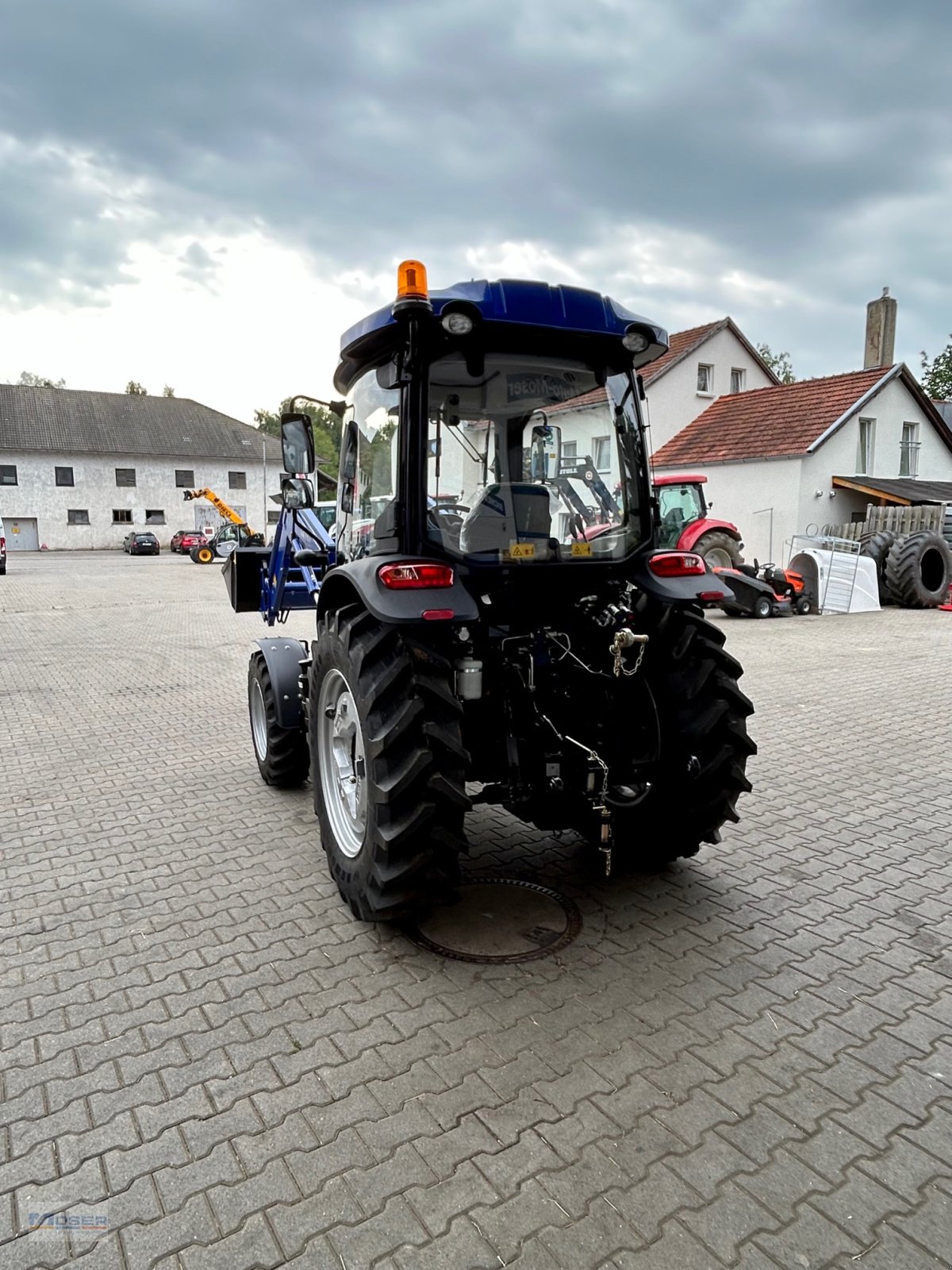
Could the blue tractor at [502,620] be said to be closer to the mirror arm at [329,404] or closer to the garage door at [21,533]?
the mirror arm at [329,404]

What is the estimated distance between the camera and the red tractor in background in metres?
14.9

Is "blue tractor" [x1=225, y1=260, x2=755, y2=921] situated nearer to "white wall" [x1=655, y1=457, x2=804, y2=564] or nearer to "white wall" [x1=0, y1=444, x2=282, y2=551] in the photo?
"white wall" [x1=655, y1=457, x2=804, y2=564]

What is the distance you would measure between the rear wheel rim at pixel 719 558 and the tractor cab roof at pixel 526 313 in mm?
12019

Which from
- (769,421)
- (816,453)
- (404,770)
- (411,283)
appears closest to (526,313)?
(411,283)

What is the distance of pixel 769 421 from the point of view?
892 inches

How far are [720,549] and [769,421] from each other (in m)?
9.45

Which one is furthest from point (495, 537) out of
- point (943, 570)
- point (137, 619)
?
point (943, 570)

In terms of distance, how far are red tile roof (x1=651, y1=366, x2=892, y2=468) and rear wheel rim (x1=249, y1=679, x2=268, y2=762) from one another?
59.6ft

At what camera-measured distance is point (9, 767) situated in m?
5.89

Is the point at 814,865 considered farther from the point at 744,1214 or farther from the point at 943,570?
the point at 943,570

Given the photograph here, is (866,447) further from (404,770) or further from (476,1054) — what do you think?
(476,1054)

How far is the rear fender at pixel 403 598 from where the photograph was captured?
3035 mm

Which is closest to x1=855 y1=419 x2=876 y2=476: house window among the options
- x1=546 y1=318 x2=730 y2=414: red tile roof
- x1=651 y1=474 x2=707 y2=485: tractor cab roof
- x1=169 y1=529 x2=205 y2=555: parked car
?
x1=546 y1=318 x2=730 y2=414: red tile roof

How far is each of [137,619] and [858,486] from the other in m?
16.9
